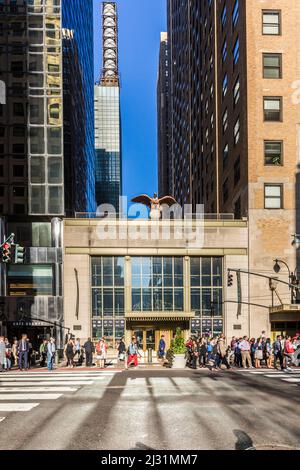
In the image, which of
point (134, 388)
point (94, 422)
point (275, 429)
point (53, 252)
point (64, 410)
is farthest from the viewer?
point (53, 252)

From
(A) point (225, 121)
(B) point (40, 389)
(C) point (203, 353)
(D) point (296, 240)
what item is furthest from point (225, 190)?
(B) point (40, 389)

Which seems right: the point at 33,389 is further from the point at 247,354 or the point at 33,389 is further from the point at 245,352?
the point at 247,354

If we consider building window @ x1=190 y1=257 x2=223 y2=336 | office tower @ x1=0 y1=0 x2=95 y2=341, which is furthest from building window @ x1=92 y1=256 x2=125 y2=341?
building window @ x1=190 y1=257 x2=223 y2=336

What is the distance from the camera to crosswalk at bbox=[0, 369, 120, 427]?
14227 millimetres

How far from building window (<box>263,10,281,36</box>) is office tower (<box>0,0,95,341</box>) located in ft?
52.5

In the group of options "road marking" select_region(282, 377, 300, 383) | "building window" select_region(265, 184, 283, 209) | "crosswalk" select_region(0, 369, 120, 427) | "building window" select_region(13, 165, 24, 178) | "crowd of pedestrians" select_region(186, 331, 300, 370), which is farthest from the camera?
"building window" select_region(13, 165, 24, 178)

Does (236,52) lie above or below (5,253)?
above

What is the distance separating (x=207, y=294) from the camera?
41438mm

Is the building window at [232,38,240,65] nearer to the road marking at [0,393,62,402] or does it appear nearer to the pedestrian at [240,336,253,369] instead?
the pedestrian at [240,336,253,369]

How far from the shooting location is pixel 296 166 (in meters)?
41.6

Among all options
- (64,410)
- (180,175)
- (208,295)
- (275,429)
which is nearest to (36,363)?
(208,295)

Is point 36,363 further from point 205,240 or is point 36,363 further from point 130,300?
point 205,240

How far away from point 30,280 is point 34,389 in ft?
77.4

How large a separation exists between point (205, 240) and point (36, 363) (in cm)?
1530
